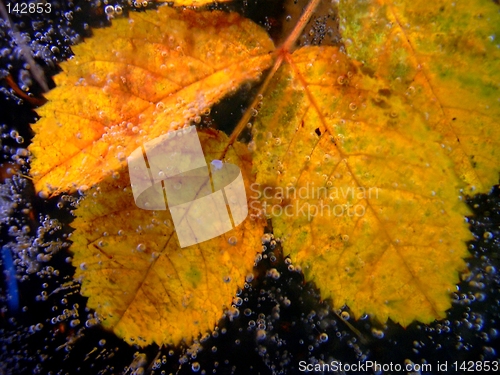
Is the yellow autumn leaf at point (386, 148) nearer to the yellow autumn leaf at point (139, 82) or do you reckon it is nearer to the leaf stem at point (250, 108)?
the leaf stem at point (250, 108)

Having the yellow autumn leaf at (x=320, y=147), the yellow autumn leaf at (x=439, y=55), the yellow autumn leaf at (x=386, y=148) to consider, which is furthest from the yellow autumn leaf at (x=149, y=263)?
the yellow autumn leaf at (x=439, y=55)

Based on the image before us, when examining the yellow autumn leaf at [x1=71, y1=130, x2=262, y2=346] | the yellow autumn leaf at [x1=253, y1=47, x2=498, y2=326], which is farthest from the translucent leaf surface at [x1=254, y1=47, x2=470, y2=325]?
the yellow autumn leaf at [x1=71, y1=130, x2=262, y2=346]

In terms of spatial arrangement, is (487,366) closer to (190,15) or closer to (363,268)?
(363,268)

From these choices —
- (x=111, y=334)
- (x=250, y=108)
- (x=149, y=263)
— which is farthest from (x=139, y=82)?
(x=111, y=334)

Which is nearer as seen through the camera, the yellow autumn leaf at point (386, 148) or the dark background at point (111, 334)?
the yellow autumn leaf at point (386, 148)

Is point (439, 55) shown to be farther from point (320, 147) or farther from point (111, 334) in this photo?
point (111, 334)

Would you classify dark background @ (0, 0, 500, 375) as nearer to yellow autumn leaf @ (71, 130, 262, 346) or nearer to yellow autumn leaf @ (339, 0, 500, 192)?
yellow autumn leaf @ (71, 130, 262, 346)

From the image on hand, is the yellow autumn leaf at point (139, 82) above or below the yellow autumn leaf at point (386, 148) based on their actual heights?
above
